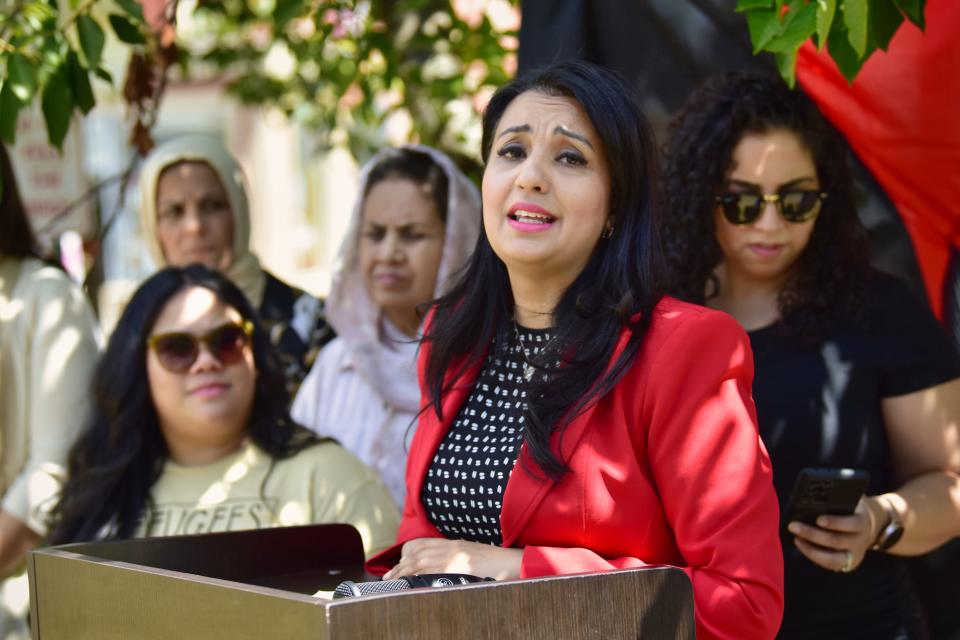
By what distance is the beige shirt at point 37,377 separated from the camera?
359cm

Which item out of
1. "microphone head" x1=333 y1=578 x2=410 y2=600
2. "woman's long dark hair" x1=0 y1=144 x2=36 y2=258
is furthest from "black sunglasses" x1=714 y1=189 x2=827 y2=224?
"woman's long dark hair" x1=0 y1=144 x2=36 y2=258

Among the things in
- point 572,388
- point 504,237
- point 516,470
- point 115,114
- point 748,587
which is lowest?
point 748,587

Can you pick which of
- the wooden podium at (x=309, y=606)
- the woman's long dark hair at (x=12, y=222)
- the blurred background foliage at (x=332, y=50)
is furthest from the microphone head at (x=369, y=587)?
the woman's long dark hair at (x=12, y=222)

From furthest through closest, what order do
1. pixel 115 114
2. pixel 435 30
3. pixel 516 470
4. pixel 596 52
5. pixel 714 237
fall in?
1. pixel 115 114
2. pixel 435 30
3. pixel 596 52
4. pixel 714 237
5. pixel 516 470

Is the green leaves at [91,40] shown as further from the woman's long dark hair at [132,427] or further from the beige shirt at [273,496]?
the beige shirt at [273,496]

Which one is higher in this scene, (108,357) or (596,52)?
(596,52)

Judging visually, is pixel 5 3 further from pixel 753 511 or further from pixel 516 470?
pixel 753 511

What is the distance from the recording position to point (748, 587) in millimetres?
1869

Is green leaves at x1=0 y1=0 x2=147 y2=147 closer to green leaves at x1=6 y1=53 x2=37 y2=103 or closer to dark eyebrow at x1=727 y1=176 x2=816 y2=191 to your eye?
green leaves at x1=6 y1=53 x2=37 y2=103

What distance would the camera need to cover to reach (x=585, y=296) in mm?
2125

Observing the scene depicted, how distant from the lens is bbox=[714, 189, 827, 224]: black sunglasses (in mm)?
2895

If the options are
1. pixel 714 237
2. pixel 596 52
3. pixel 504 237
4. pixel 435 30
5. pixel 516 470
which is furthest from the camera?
pixel 435 30

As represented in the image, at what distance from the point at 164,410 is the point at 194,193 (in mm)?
1333

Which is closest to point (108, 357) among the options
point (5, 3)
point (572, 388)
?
point (5, 3)
